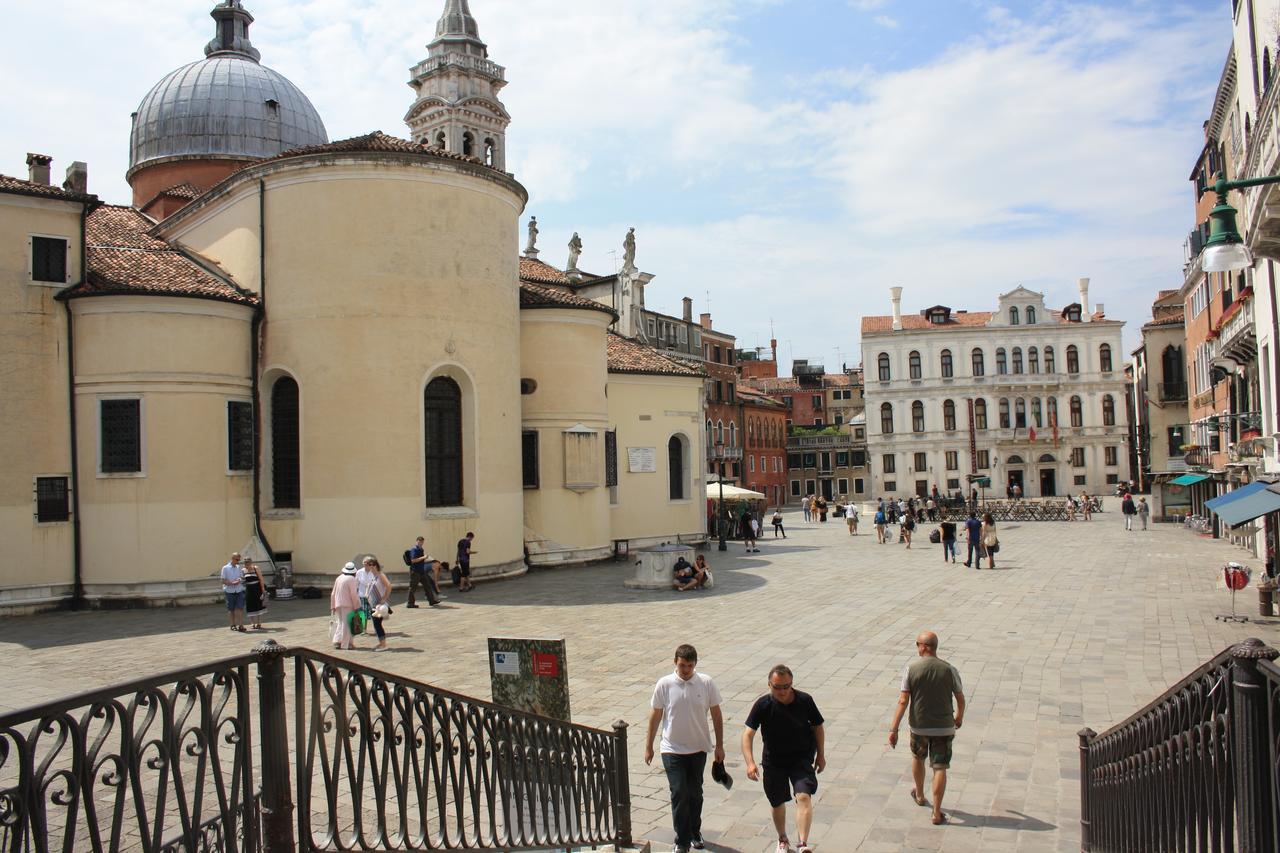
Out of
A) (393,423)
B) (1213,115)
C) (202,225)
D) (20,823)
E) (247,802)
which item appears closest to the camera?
(20,823)

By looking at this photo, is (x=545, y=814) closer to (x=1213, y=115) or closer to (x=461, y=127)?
(x=1213, y=115)

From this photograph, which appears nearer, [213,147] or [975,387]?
[213,147]

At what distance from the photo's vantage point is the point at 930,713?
7.66 metres

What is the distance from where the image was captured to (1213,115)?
28234mm

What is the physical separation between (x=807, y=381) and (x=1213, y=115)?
5983 centimetres

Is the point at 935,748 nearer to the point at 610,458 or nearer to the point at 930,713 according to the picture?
the point at 930,713

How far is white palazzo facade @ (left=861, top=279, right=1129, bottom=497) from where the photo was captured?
230 feet

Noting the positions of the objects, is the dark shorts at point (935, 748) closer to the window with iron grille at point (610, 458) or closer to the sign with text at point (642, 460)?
the window with iron grille at point (610, 458)

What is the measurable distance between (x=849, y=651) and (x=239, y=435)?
1488cm

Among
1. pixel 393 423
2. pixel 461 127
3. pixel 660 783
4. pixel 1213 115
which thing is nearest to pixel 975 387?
pixel 1213 115

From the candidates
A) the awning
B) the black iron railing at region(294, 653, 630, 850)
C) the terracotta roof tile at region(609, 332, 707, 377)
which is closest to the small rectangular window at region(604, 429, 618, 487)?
the terracotta roof tile at region(609, 332, 707, 377)

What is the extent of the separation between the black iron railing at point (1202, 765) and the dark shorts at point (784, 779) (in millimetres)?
1934

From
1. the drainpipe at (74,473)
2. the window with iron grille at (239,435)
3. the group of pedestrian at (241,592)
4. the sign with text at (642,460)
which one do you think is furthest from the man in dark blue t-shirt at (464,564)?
the sign with text at (642,460)

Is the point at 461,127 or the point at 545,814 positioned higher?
the point at 461,127
